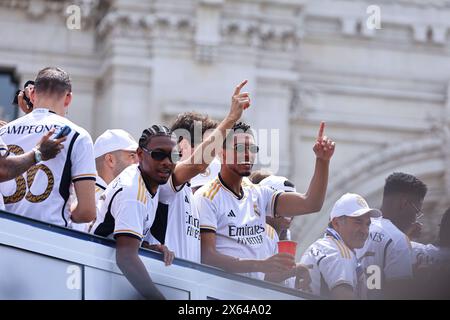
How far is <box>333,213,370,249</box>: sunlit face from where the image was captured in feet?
24.1

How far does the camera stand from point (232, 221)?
6.79 meters

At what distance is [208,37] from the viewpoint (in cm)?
1806

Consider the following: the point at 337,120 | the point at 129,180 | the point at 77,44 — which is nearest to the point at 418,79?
the point at 337,120

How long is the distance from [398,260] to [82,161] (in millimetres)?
1913

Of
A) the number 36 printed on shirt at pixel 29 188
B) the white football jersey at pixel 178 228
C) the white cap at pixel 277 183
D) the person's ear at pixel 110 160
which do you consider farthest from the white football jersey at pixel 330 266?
the number 36 printed on shirt at pixel 29 188

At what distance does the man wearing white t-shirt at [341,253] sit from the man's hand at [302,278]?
65 millimetres

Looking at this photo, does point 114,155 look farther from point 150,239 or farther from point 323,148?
point 323,148

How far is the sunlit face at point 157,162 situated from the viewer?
6172 millimetres

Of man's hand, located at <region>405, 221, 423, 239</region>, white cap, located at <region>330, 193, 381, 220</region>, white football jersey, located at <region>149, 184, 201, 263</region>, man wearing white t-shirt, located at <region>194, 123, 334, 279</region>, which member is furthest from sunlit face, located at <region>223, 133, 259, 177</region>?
man's hand, located at <region>405, 221, 423, 239</region>

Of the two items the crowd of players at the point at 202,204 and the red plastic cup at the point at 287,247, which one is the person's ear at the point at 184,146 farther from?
the red plastic cup at the point at 287,247

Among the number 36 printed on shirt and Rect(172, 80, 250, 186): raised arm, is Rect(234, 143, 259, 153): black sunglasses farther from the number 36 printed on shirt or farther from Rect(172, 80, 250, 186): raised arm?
the number 36 printed on shirt

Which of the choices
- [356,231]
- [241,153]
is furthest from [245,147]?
[356,231]
